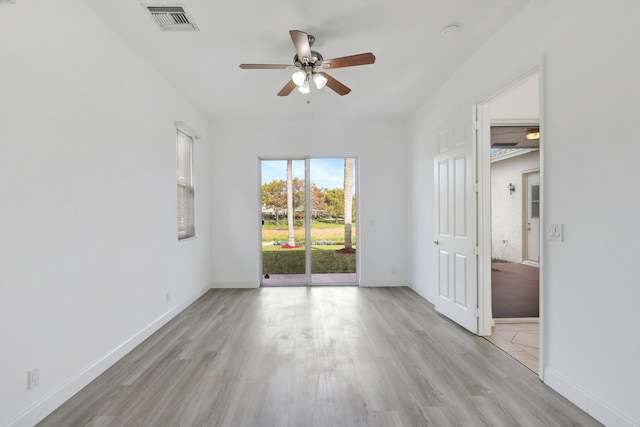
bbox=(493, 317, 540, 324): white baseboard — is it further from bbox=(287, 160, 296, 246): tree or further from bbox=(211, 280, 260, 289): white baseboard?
bbox=(211, 280, 260, 289): white baseboard

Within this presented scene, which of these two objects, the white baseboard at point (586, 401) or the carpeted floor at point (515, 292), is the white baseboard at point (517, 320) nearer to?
the carpeted floor at point (515, 292)

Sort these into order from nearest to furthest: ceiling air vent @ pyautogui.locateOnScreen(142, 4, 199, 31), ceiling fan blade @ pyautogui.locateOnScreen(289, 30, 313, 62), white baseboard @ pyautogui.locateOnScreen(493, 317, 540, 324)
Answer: ceiling fan blade @ pyautogui.locateOnScreen(289, 30, 313, 62)
ceiling air vent @ pyautogui.locateOnScreen(142, 4, 199, 31)
white baseboard @ pyautogui.locateOnScreen(493, 317, 540, 324)

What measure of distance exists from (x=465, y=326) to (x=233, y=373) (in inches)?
97.1

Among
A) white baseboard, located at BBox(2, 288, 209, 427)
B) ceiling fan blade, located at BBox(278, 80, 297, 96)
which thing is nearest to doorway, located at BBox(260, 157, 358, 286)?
ceiling fan blade, located at BBox(278, 80, 297, 96)

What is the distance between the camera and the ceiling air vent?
2451 mm

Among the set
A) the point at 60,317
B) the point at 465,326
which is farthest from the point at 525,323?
the point at 60,317

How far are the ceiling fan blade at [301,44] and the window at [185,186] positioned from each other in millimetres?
2340

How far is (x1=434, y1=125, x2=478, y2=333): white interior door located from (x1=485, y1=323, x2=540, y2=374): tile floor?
0.28 metres

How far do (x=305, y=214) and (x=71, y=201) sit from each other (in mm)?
3653

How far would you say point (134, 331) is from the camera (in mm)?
2975

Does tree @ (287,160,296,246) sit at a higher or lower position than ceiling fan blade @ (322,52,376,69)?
lower

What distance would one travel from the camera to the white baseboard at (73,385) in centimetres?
181

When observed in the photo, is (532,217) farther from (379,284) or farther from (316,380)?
(316,380)

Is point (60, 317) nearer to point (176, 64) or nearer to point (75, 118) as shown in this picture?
point (75, 118)
